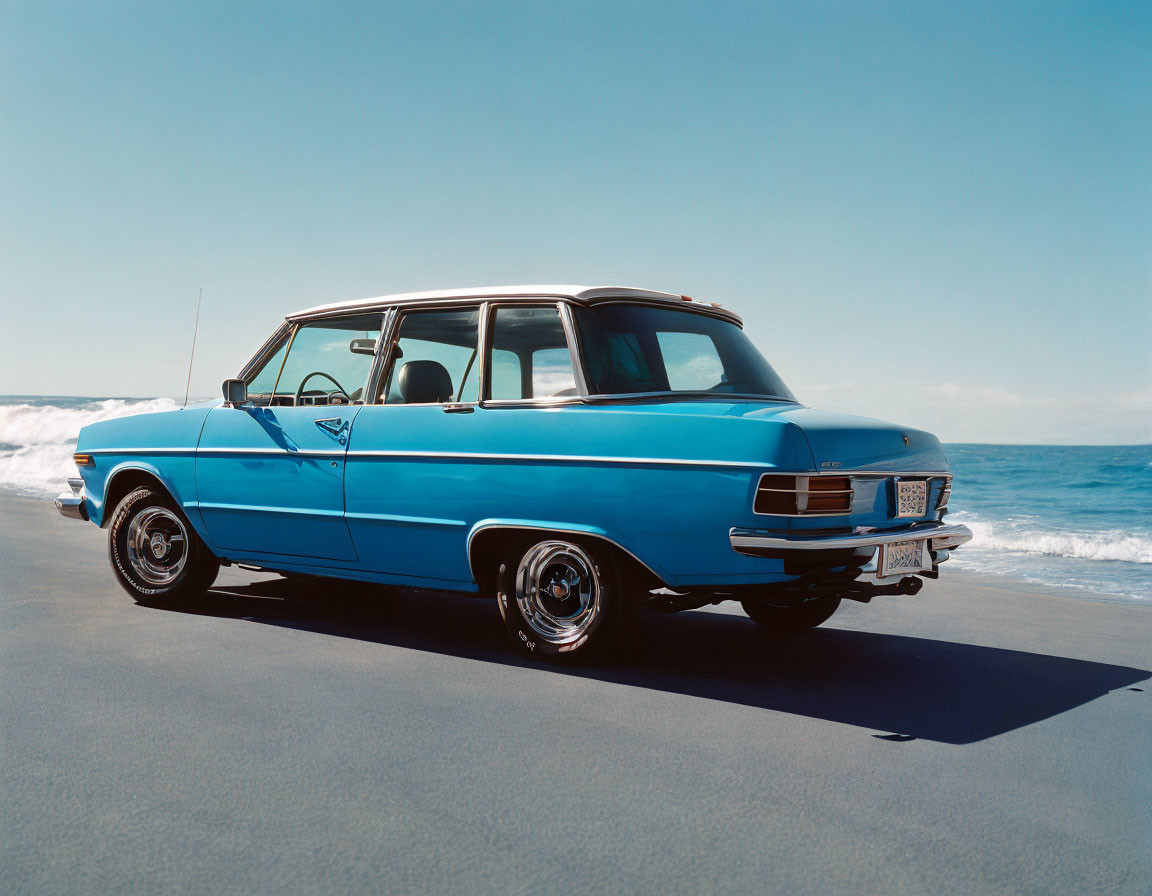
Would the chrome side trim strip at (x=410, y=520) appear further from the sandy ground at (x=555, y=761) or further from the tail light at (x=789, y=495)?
the tail light at (x=789, y=495)

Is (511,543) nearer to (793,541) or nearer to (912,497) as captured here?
(793,541)

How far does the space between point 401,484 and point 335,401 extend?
0.90 meters

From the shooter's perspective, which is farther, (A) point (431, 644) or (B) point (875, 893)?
(A) point (431, 644)

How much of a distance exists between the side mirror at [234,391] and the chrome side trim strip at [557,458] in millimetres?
945

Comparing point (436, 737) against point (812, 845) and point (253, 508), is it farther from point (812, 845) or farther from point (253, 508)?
Answer: point (253, 508)

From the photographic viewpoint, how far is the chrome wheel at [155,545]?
6340 mm

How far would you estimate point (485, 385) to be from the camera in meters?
5.09

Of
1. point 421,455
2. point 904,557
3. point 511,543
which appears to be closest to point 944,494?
point 904,557

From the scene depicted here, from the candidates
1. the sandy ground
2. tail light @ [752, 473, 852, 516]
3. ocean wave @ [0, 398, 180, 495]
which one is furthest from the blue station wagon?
ocean wave @ [0, 398, 180, 495]

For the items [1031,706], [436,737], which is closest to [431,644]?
[436,737]

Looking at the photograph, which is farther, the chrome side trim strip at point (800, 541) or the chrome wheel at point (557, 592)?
the chrome wheel at point (557, 592)

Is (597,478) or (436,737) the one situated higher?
(597,478)

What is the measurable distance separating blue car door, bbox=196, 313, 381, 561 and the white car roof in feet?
0.26

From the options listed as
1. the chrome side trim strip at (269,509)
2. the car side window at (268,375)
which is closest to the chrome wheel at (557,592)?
the chrome side trim strip at (269,509)
